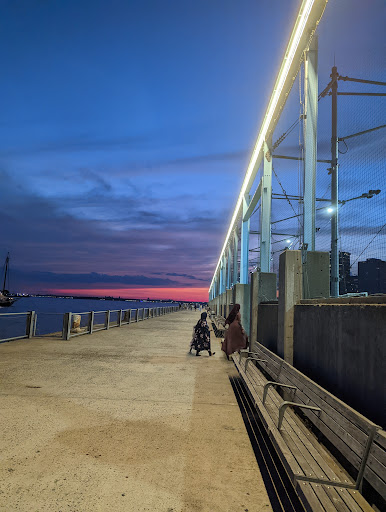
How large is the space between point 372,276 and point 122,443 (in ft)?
13.3

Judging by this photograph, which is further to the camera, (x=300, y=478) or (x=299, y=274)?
(x=299, y=274)

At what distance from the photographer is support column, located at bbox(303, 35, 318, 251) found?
698cm

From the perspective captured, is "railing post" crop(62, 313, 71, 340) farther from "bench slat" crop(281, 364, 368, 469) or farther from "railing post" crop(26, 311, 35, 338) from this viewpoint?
"bench slat" crop(281, 364, 368, 469)

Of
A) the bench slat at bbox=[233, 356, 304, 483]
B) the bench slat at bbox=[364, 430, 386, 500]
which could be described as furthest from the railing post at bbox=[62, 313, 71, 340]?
the bench slat at bbox=[364, 430, 386, 500]

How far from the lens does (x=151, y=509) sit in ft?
8.54

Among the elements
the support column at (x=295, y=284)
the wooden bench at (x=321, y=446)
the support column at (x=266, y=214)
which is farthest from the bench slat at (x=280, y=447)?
the support column at (x=266, y=214)

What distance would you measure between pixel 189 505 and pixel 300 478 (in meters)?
0.85

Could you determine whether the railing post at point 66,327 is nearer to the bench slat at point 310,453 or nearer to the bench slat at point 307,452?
the bench slat at point 307,452

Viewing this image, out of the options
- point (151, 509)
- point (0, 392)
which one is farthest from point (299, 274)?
point (0, 392)

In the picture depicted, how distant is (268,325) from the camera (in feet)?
28.5

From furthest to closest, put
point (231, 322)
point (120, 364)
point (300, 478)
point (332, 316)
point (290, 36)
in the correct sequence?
point (231, 322), point (120, 364), point (290, 36), point (332, 316), point (300, 478)

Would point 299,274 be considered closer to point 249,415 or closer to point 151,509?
point 249,415

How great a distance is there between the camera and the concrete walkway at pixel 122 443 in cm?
276

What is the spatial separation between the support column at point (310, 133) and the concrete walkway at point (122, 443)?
3.62 meters
